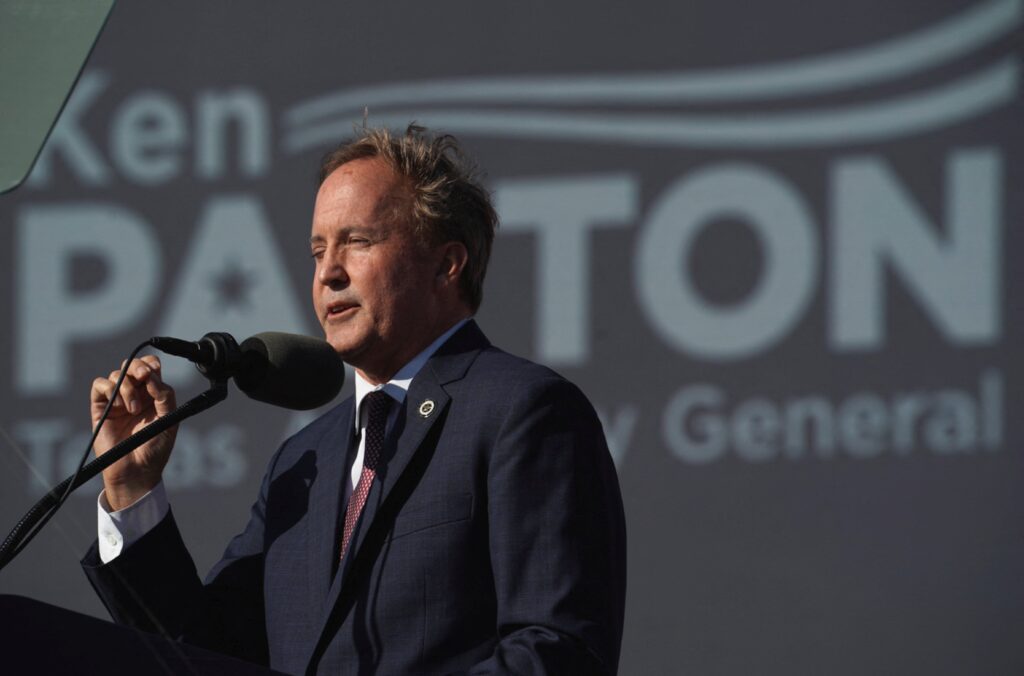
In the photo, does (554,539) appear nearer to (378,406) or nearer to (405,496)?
(405,496)

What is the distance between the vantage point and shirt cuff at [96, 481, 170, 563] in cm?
187

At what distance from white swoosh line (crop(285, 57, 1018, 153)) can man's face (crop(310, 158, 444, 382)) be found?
163cm

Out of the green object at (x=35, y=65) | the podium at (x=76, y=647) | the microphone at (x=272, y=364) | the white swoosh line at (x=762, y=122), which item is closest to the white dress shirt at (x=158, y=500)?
the microphone at (x=272, y=364)

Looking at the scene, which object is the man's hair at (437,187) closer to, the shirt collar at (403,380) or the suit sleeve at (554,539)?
Answer: the shirt collar at (403,380)

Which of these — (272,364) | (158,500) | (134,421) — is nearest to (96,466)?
(272,364)

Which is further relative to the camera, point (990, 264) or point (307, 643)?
point (990, 264)

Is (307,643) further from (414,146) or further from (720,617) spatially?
(720,617)

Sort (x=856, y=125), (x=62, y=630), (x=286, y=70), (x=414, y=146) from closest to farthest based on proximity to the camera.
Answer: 1. (x=62, y=630)
2. (x=414, y=146)
3. (x=856, y=125)
4. (x=286, y=70)

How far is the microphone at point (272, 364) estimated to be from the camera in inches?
63.3

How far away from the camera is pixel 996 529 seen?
3260 mm

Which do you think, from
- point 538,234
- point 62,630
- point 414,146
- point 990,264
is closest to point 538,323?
point 538,234

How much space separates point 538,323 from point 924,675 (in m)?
1.21

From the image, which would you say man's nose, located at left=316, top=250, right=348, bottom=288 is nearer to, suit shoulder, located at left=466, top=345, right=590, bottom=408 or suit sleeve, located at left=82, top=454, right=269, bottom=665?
suit shoulder, located at left=466, top=345, right=590, bottom=408

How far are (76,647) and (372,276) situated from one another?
96 cm
